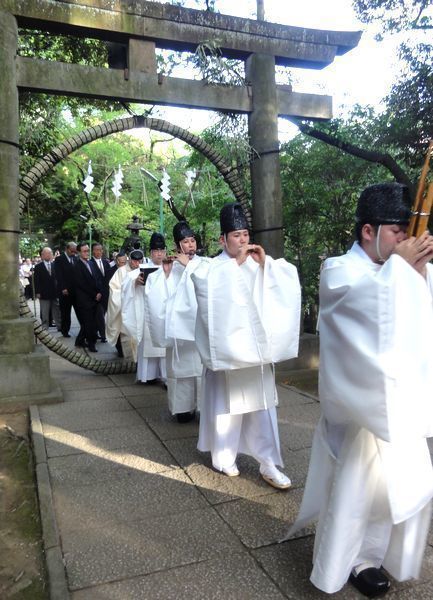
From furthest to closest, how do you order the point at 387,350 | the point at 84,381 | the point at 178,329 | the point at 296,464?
the point at 84,381 → the point at 178,329 → the point at 296,464 → the point at 387,350

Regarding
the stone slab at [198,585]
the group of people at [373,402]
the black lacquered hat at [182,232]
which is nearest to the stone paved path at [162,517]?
the stone slab at [198,585]

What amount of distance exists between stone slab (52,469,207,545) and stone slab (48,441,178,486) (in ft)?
0.18

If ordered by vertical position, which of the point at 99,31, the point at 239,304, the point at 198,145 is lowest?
the point at 239,304

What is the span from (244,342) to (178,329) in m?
1.22

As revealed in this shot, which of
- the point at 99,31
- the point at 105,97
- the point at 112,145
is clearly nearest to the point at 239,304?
the point at 105,97

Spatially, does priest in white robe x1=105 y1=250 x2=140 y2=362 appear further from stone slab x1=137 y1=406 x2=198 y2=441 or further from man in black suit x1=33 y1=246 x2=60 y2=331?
man in black suit x1=33 y1=246 x2=60 y2=331

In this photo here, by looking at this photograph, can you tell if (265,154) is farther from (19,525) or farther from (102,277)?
(19,525)

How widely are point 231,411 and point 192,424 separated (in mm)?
1590

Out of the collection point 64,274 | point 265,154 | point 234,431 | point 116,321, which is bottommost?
point 234,431

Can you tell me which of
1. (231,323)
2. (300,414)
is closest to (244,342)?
(231,323)

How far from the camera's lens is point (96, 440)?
447cm

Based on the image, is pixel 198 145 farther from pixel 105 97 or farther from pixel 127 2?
pixel 127 2

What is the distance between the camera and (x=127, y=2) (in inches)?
225

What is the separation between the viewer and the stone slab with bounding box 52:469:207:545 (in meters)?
3.09
